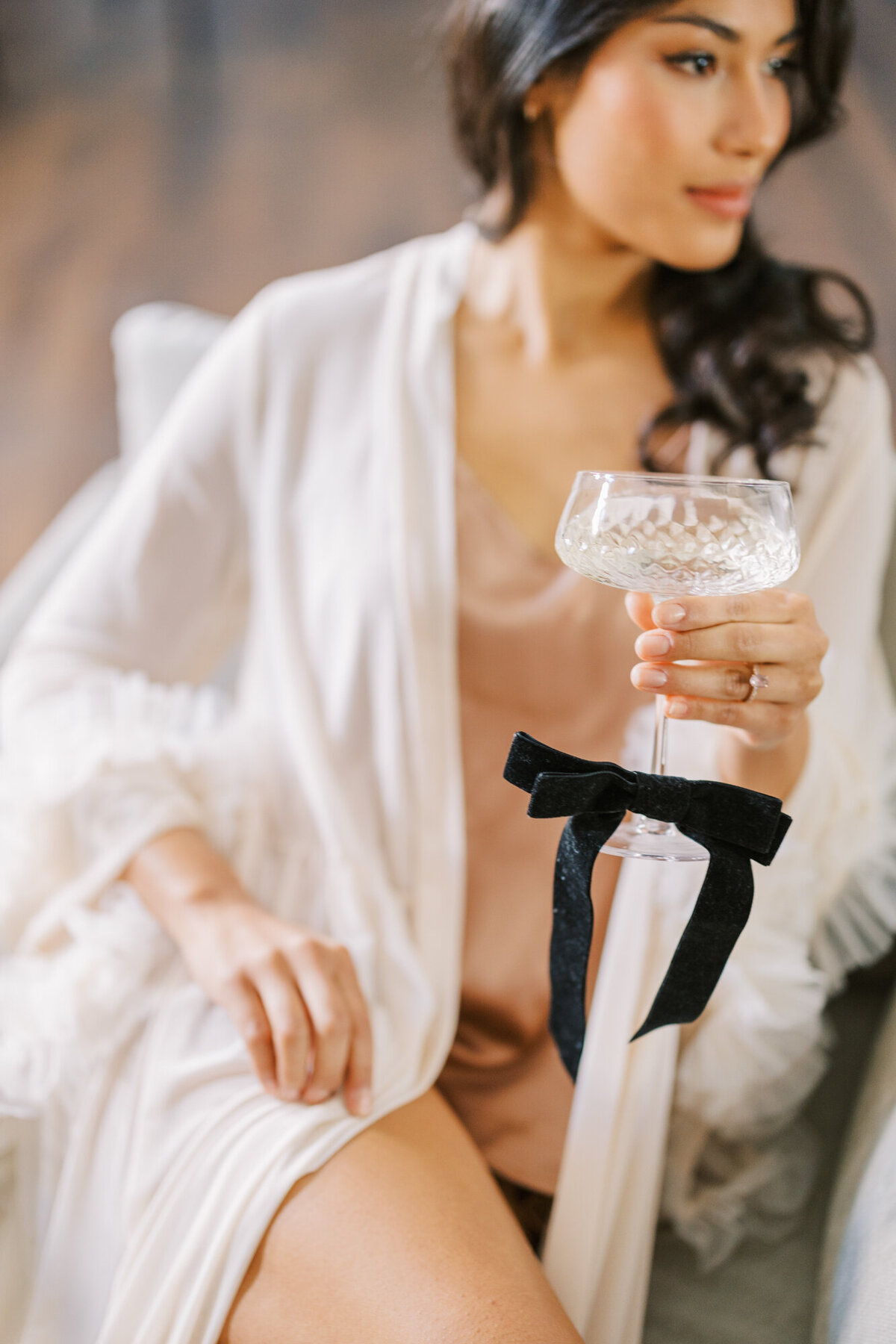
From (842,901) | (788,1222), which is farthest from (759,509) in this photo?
(788,1222)

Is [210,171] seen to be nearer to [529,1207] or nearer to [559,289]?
[559,289]

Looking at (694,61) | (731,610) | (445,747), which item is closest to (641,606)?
(731,610)

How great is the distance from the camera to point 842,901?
0.88m

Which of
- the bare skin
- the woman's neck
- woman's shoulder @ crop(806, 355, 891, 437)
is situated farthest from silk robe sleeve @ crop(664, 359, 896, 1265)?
the woman's neck

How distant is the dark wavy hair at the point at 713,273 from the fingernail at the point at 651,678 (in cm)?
42

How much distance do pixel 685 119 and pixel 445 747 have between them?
0.52m

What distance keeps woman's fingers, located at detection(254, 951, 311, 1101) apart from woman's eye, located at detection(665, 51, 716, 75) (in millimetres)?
716

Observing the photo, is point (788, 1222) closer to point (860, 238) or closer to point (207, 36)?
point (860, 238)

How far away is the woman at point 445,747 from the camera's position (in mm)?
618

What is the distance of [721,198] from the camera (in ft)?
2.47

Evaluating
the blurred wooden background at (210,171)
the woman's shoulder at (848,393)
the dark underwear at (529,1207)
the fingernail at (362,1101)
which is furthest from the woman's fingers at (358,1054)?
the blurred wooden background at (210,171)

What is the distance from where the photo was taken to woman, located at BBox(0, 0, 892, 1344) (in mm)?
618

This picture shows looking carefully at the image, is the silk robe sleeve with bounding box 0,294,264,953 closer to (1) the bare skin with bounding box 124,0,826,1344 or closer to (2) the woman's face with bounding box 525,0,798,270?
(1) the bare skin with bounding box 124,0,826,1344

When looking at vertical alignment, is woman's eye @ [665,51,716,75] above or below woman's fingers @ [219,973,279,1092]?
above
